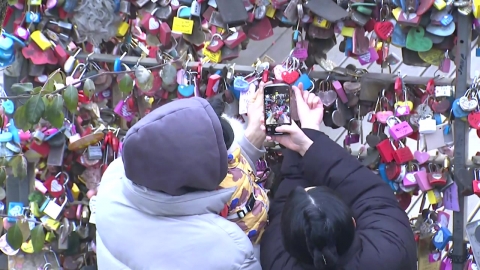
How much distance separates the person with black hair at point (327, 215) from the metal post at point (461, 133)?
331 mm

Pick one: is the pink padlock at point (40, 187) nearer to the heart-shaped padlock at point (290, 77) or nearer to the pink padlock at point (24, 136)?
the pink padlock at point (24, 136)

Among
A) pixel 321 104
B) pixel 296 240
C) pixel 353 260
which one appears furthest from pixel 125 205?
pixel 321 104

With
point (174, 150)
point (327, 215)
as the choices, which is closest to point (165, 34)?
point (174, 150)

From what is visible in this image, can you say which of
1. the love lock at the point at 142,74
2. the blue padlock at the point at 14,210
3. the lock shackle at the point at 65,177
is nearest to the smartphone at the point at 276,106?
the love lock at the point at 142,74

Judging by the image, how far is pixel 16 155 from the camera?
1968 millimetres

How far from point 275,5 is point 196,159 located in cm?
71

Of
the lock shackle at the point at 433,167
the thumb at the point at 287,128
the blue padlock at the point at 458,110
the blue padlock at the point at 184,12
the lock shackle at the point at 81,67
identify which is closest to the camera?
the thumb at the point at 287,128

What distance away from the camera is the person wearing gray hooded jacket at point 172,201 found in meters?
1.24

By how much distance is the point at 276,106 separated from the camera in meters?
1.61

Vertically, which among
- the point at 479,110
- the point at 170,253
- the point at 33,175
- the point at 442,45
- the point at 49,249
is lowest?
the point at 49,249

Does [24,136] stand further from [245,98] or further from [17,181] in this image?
[245,98]

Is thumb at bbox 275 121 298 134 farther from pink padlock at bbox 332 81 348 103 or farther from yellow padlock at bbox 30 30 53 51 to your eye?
yellow padlock at bbox 30 30 53 51

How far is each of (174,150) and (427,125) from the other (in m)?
0.74

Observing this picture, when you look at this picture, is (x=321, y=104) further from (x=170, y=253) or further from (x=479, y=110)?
(x=170, y=253)
